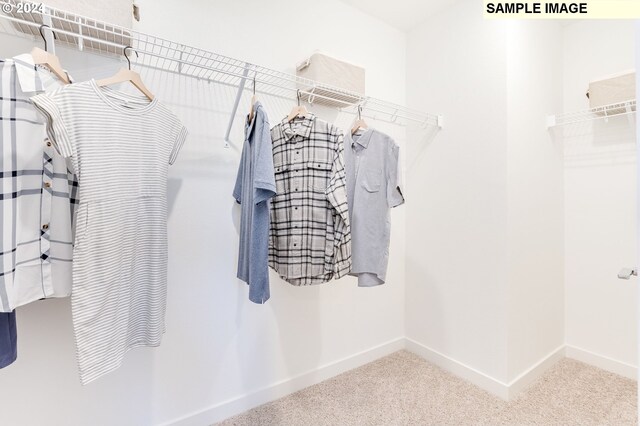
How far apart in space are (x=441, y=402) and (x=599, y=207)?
5.30 ft

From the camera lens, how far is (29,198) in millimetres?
884

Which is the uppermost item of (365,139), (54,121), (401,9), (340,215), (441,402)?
(401,9)

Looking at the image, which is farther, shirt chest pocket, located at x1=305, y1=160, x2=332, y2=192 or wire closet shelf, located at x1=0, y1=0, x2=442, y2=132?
shirt chest pocket, located at x1=305, y1=160, x2=332, y2=192

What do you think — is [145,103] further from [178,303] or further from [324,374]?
[324,374]

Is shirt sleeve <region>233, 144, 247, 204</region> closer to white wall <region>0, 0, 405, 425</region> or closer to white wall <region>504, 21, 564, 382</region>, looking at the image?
A: white wall <region>0, 0, 405, 425</region>

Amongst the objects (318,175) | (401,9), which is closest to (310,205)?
(318,175)

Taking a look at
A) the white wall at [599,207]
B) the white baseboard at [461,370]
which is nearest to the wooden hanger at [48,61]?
the white baseboard at [461,370]

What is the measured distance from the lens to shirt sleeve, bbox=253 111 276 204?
4.00ft

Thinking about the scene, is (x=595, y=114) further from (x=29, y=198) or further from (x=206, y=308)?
(x=29, y=198)

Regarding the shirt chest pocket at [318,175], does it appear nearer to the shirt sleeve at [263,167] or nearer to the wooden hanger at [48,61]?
the shirt sleeve at [263,167]

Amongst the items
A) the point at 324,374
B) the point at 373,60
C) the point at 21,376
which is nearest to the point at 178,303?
the point at 21,376

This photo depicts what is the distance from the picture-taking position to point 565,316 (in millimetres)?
2209

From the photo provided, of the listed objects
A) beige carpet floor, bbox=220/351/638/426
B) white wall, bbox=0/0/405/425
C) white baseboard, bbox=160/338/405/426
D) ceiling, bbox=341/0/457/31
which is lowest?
beige carpet floor, bbox=220/351/638/426

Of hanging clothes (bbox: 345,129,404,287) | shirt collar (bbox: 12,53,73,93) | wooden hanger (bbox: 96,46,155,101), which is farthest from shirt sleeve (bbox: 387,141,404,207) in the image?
shirt collar (bbox: 12,53,73,93)
